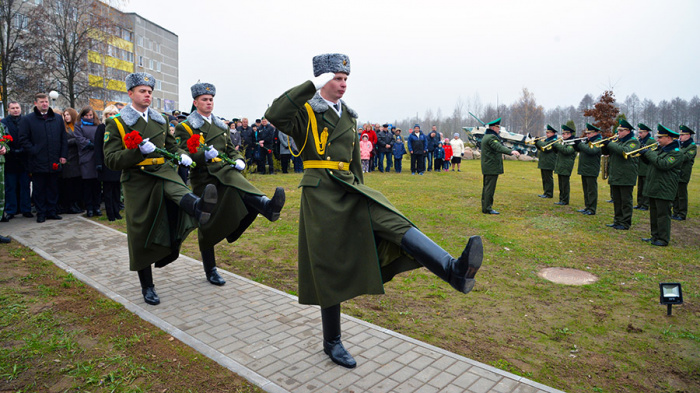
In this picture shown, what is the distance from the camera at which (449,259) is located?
9.38 ft

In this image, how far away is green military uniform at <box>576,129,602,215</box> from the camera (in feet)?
35.6

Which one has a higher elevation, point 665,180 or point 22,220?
point 665,180

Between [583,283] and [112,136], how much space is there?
584 cm

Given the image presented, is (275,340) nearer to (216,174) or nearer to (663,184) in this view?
(216,174)

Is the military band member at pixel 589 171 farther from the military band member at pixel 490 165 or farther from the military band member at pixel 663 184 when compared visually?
the military band member at pixel 663 184

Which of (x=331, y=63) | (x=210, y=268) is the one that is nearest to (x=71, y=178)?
(x=210, y=268)

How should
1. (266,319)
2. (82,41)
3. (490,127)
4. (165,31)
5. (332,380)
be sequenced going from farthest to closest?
(165,31) → (82,41) → (490,127) → (266,319) → (332,380)

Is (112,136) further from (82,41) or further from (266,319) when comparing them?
(82,41)

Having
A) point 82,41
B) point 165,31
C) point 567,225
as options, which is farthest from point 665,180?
point 165,31

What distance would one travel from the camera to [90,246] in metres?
7.14

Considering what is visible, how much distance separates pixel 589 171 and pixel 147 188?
1024 cm

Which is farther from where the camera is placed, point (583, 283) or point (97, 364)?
point (583, 283)

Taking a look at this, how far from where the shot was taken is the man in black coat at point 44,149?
8.84 m

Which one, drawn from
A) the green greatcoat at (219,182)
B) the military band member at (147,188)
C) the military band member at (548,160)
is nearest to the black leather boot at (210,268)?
the green greatcoat at (219,182)
